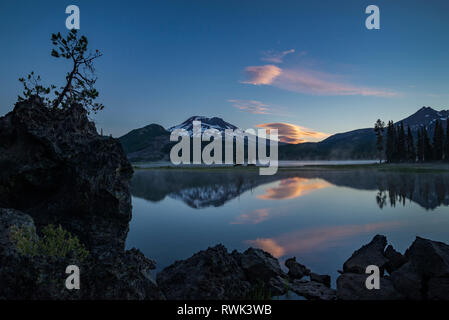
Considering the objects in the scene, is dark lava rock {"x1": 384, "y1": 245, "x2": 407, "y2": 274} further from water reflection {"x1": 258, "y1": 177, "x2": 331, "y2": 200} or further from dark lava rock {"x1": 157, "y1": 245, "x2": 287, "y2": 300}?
water reflection {"x1": 258, "y1": 177, "x2": 331, "y2": 200}

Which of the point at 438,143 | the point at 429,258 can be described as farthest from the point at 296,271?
the point at 438,143

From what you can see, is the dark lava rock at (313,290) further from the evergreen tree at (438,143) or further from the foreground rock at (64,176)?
the evergreen tree at (438,143)

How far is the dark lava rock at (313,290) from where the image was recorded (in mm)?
10281

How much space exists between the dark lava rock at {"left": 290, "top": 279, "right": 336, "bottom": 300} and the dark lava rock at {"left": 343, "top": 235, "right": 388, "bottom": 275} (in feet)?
7.10

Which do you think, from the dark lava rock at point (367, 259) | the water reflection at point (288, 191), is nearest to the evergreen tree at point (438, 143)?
the water reflection at point (288, 191)

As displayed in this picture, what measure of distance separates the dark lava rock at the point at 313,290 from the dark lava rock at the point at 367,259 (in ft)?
7.10

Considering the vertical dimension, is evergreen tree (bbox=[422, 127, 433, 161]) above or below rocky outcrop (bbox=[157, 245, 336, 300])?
above

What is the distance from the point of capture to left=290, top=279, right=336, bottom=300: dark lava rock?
33.7 ft

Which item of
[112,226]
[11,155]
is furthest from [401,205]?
[11,155]

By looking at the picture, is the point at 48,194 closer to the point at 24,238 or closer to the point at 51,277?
the point at 24,238

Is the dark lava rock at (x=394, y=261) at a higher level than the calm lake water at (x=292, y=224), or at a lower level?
higher

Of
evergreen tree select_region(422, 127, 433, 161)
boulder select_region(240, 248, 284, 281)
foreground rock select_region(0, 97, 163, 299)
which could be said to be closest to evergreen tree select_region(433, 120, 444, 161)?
evergreen tree select_region(422, 127, 433, 161)

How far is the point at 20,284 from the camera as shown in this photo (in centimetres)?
660

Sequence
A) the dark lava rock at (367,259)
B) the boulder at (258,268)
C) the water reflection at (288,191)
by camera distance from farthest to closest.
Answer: the water reflection at (288,191) → the dark lava rock at (367,259) → the boulder at (258,268)
